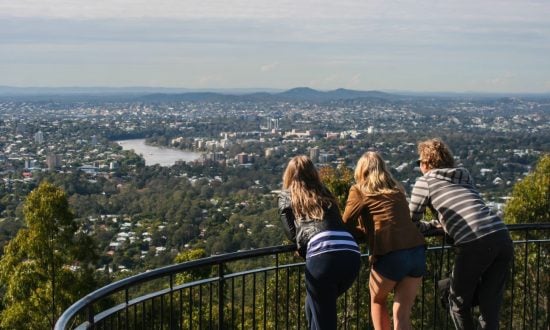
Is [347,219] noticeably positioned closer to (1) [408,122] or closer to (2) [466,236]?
(2) [466,236]

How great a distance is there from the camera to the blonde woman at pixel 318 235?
4992 mm

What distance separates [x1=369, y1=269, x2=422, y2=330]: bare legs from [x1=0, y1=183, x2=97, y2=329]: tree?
9543 millimetres

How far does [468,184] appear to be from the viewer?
539 centimetres

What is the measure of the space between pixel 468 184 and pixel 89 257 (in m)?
11.0

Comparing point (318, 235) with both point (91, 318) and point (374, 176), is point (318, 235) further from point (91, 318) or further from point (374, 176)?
point (91, 318)

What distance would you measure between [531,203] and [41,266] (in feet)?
32.3

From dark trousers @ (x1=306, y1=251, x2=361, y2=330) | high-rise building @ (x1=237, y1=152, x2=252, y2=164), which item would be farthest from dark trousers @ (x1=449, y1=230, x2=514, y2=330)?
high-rise building @ (x1=237, y1=152, x2=252, y2=164)

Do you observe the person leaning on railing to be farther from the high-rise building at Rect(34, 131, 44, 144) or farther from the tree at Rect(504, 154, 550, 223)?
the high-rise building at Rect(34, 131, 44, 144)

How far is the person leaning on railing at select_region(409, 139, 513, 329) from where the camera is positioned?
5234mm

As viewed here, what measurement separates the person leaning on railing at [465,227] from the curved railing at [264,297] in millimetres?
786

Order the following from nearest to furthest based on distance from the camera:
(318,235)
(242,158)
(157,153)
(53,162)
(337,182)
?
(318,235) < (337,182) < (53,162) < (242,158) < (157,153)

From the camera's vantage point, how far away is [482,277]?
5.44 m

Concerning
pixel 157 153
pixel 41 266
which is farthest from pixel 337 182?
pixel 157 153

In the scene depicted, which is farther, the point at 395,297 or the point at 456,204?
the point at 395,297
